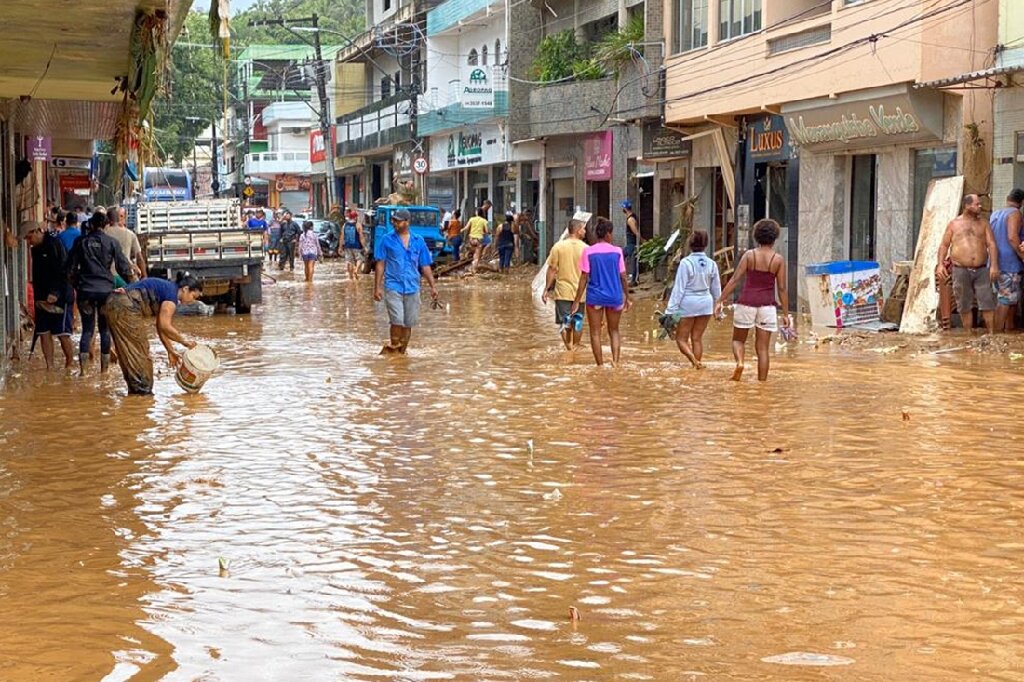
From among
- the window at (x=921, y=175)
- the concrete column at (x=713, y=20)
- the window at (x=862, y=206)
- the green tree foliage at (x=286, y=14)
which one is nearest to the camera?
the window at (x=921, y=175)

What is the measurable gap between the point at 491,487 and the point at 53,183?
1236 inches

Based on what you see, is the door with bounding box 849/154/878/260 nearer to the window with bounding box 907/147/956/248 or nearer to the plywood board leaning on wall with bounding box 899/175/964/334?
the window with bounding box 907/147/956/248

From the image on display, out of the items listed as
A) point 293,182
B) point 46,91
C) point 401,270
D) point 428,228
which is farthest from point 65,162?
point 293,182

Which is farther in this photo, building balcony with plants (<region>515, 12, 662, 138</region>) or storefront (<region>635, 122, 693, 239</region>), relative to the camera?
building balcony with plants (<region>515, 12, 662, 138</region>)

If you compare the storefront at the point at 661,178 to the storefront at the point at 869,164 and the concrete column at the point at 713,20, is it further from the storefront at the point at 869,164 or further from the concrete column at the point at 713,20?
the storefront at the point at 869,164

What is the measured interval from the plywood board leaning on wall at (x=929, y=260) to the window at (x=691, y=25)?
1026cm

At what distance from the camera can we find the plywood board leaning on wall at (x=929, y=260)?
1858 cm

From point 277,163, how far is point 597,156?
160 feet

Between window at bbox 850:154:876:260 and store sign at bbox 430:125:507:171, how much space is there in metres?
20.3

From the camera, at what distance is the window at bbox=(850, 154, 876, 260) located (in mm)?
24109

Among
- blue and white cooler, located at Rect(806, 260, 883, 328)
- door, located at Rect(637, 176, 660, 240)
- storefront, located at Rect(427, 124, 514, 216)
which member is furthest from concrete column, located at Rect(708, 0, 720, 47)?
→ storefront, located at Rect(427, 124, 514, 216)

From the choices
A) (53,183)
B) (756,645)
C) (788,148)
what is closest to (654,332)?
(788,148)

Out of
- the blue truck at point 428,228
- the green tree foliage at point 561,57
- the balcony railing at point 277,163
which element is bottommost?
the blue truck at point 428,228

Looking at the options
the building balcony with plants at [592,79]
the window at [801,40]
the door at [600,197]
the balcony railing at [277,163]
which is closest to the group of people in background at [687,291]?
the window at [801,40]
